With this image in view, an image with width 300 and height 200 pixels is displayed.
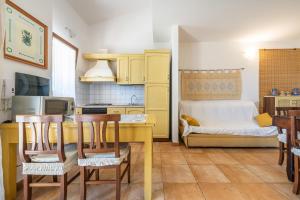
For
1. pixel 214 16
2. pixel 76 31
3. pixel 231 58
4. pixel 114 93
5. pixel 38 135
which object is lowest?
pixel 38 135

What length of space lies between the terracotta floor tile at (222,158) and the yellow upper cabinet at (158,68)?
5.70 ft

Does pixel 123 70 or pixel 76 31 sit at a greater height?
pixel 76 31

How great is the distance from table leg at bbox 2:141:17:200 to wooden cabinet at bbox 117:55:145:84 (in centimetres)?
283

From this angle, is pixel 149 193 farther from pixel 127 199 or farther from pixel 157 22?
pixel 157 22

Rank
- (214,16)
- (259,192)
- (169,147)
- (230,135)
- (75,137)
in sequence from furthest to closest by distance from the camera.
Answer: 1. (169,147)
2. (230,135)
3. (214,16)
4. (259,192)
5. (75,137)

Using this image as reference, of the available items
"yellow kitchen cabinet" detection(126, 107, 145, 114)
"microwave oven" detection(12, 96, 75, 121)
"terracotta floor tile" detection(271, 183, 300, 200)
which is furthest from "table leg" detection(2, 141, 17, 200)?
"terracotta floor tile" detection(271, 183, 300, 200)

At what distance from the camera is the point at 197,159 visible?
318 centimetres

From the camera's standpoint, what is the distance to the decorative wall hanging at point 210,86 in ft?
16.0

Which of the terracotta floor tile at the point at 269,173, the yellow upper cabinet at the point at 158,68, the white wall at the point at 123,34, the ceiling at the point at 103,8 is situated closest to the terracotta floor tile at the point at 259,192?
the terracotta floor tile at the point at 269,173

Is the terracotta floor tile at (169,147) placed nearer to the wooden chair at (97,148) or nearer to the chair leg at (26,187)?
the wooden chair at (97,148)

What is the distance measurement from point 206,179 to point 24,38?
2660 mm

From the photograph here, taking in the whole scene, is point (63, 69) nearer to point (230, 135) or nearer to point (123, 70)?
point (123, 70)

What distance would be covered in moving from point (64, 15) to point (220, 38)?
3.37 metres

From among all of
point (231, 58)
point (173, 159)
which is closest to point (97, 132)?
point (173, 159)
